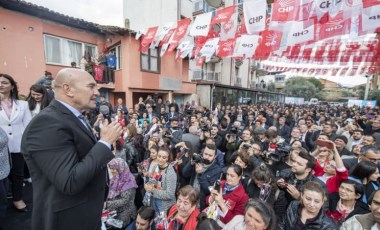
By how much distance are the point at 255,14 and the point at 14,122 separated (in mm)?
6084

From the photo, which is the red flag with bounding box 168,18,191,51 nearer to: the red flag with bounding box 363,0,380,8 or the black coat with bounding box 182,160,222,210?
the red flag with bounding box 363,0,380,8

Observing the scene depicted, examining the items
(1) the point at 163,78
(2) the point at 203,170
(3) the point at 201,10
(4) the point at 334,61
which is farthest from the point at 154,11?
(2) the point at 203,170

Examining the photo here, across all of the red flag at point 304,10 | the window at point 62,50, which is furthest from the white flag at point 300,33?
the window at point 62,50

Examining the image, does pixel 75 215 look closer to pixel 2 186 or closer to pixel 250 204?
pixel 250 204

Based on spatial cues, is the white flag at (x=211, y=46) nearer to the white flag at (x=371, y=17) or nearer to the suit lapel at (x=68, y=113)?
the white flag at (x=371, y=17)

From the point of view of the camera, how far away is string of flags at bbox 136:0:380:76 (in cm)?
539

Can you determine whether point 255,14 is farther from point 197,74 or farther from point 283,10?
point 197,74

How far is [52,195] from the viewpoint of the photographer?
1249 mm

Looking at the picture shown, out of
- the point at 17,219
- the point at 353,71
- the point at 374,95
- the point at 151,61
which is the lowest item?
the point at 17,219

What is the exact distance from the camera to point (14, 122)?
284cm

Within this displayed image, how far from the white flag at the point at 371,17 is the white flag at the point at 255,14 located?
2.55m

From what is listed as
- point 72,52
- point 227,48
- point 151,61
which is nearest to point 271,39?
point 227,48

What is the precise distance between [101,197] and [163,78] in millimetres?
11465

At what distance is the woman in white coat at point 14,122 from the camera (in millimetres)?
2740
